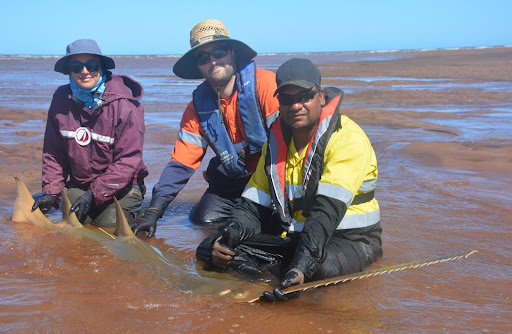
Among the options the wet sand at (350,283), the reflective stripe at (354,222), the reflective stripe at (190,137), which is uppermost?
the reflective stripe at (190,137)

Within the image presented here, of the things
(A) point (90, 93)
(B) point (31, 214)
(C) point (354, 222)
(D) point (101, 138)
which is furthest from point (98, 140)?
(C) point (354, 222)

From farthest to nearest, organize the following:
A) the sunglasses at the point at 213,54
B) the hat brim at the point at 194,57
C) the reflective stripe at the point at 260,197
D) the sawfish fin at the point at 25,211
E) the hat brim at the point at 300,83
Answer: the sawfish fin at the point at 25,211, the hat brim at the point at 194,57, the sunglasses at the point at 213,54, the reflective stripe at the point at 260,197, the hat brim at the point at 300,83

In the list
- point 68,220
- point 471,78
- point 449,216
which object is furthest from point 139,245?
point 471,78

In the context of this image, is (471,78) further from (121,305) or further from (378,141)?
(121,305)

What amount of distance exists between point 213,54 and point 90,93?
118cm

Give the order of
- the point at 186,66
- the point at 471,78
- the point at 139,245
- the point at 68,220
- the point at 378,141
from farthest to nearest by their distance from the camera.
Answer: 1. the point at 471,78
2. the point at 378,141
3. the point at 186,66
4. the point at 68,220
5. the point at 139,245

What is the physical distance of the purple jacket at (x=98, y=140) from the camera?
478 centimetres

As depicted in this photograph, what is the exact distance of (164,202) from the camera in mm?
4395

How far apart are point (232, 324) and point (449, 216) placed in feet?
9.42

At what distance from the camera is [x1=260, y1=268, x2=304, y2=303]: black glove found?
9.75 feet

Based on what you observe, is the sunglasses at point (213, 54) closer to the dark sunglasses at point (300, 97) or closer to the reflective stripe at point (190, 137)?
the reflective stripe at point (190, 137)

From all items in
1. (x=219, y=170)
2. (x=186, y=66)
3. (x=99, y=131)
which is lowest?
(x=219, y=170)

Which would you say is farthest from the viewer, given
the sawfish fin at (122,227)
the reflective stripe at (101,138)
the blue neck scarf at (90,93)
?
the reflective stripe at (101,138)

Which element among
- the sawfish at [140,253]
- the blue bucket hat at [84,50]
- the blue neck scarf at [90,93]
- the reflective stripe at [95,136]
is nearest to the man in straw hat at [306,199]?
the sawfish at [140,253]
